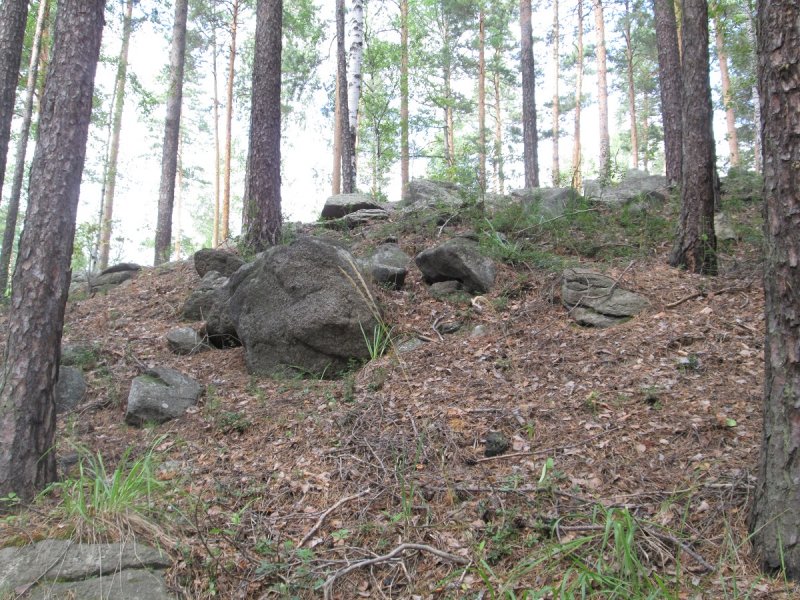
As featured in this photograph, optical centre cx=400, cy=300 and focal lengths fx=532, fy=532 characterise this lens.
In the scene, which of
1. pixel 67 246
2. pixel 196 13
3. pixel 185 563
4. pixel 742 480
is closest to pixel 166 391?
pixel 67 246

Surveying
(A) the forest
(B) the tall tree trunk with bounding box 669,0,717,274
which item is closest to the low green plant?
(A) the forest

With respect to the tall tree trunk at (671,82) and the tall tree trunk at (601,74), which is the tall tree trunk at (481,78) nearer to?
the tall tree trunk at (601,74)

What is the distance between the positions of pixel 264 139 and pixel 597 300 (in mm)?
5890

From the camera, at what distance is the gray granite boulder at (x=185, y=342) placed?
685cm

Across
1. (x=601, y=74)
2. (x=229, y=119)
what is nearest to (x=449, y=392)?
(x=601, y=74)

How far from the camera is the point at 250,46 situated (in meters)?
22.8

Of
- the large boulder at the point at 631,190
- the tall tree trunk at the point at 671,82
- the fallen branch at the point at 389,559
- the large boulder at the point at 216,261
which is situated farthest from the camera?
the tall tree trunk at the point at 671,82

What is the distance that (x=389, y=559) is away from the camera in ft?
10.3

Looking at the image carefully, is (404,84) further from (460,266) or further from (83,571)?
(83,571)

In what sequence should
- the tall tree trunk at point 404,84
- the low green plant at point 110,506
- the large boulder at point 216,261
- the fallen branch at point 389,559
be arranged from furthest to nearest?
the tall tree trunk at point 404,84
the large boulder at point 216,261
the low green plant at point 110,506
the fallen branch at point 389,559

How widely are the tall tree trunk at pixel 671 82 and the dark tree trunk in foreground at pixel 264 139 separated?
6.98 m

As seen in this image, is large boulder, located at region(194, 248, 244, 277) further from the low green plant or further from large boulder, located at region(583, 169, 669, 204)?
large boulder, located at region(583, 169, 669, 204)

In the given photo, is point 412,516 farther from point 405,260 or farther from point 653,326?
point 405,260

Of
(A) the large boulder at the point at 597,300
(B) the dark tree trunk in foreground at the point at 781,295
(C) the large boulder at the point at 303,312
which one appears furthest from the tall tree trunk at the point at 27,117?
(B) the dark tree trunk in foreground at the point at 781,295
